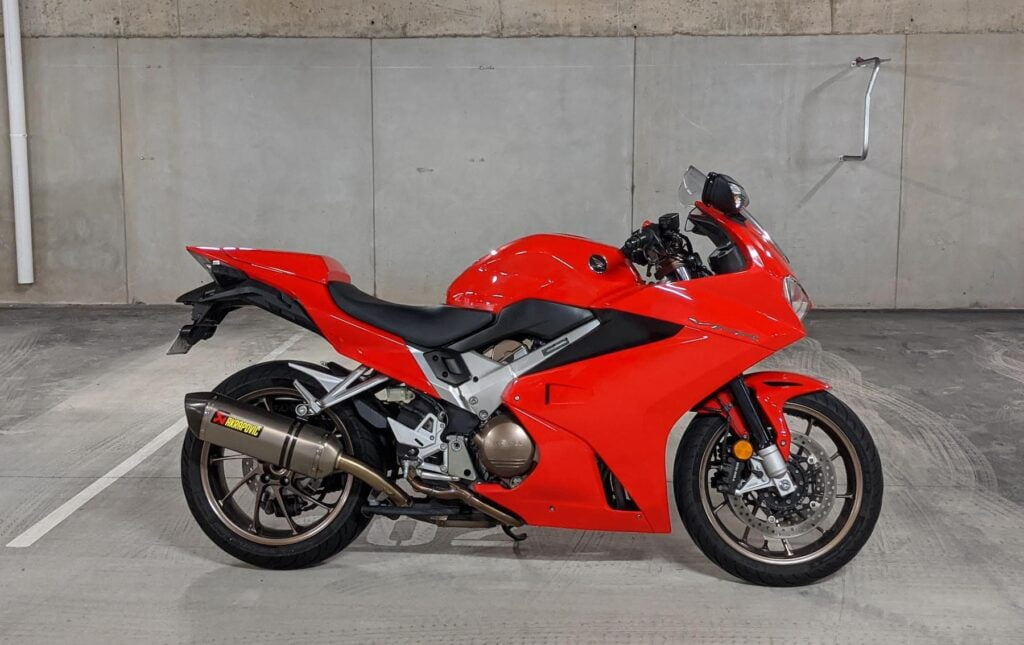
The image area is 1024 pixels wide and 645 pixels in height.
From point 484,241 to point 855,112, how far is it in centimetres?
323

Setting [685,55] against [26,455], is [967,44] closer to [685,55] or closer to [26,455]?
[685,55]

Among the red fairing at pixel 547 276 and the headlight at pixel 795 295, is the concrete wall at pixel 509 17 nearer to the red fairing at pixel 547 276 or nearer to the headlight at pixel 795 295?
the red fairing at pixel 547 276

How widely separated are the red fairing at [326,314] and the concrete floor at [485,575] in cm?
64

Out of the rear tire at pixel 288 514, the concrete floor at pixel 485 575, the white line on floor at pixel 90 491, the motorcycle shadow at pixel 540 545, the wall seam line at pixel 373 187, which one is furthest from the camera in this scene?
the wall seam line at pixel 373 187

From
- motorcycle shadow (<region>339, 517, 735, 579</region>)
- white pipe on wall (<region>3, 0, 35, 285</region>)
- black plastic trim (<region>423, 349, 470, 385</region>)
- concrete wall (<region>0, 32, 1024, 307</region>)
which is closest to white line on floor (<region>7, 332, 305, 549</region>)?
motorcycle shadow (<region>339, 517, 735, 579</region>)

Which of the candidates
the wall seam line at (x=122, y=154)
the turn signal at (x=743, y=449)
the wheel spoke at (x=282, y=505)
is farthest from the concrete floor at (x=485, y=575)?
the wall seam line at (x=122, y=154)

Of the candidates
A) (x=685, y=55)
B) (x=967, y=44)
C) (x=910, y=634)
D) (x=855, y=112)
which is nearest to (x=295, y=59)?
(x=685, y=55)

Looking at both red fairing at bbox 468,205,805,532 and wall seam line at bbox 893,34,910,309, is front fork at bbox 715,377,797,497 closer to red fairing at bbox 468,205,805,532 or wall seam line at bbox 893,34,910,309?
red fairing at bbox 468,205,805,532

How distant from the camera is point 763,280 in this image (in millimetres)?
2852

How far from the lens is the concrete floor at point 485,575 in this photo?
2762 millimetres

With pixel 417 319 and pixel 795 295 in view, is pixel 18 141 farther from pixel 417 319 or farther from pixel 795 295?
pixel 795 295

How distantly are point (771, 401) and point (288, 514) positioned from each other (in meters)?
1.50

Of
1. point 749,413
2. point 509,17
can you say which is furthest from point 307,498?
point 509,17

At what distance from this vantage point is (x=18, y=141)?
8.41 meters
